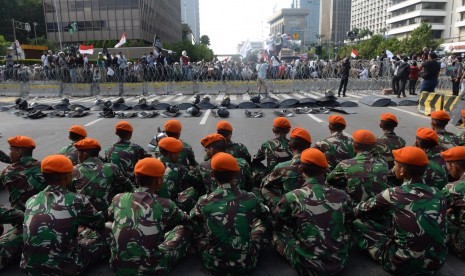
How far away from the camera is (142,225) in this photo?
122 inches

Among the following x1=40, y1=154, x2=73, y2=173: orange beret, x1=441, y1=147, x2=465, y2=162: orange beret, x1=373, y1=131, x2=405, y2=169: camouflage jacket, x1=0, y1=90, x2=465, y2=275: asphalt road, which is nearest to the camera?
x1=40, y1=154, x2=73, y2=173: orange beret

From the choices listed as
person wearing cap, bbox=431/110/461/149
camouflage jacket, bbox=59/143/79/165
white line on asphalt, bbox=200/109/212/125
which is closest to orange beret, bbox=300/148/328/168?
person wearing cap, bbox=431/110/461/149

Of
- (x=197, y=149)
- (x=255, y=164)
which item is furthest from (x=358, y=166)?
(x=197, y=149)

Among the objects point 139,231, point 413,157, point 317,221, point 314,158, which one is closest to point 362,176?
point 413,157

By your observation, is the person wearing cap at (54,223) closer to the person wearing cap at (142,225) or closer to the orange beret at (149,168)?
the person wearing cap at (142,225)

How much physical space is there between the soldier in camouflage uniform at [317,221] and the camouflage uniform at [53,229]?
194 centimetres

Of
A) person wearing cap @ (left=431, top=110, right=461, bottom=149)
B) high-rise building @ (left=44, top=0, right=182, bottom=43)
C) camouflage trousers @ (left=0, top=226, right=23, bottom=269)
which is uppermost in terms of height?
high-rise building @ (left=44, top=0, right=182, bottom=43)

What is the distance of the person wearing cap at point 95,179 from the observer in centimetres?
411

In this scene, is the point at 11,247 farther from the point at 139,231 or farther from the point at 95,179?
the point at 139,231

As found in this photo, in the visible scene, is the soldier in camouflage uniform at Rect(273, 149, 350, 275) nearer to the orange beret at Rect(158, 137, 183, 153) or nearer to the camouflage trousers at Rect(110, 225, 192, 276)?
the camouflage trousers at Rect(110, 225, 192, 276)

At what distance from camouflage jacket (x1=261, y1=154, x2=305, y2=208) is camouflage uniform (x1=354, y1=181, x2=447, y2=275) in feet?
2.79

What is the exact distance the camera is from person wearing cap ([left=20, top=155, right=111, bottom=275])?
3127 millimetres

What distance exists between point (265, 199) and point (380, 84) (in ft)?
68.1

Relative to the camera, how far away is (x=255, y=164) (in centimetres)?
582
